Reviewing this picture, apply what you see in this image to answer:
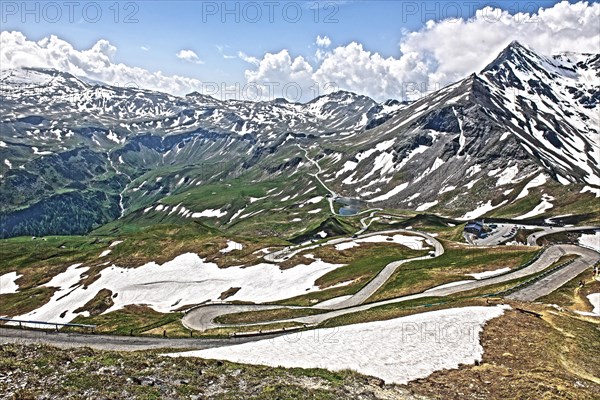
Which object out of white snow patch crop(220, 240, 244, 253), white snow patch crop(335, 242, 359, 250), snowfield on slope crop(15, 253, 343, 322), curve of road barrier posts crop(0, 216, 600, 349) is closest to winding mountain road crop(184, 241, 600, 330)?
curve of road barrier posts crop(0, 216, 600, 349)

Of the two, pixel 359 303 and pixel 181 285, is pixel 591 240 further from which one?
pixel 181 285

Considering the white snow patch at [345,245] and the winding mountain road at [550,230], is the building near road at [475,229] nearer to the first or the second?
the winding mountain road at [550,230]

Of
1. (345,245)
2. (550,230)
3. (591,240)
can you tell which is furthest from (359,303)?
(550,230)

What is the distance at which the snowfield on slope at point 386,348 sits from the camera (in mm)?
29438

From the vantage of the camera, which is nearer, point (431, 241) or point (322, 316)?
point (322, 316)

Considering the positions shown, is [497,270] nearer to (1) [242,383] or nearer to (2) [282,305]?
(2) [282,305]

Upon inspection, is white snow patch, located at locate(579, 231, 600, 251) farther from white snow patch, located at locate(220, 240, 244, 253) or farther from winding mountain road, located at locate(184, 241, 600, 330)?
white snow patch, located at locate(220, 240, 244, 253)

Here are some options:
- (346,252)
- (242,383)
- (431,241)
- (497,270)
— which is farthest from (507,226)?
(242,383)

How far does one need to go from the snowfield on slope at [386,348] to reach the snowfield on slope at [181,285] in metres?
48.9

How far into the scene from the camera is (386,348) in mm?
32594

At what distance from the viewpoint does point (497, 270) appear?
72.7 meters

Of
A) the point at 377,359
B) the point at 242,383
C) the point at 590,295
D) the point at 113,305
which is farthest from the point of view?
the point at 113,305

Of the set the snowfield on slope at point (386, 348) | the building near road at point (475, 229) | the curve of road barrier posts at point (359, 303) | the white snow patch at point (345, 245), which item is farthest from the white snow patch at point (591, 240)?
the snowfield on slope at point (386, 348)

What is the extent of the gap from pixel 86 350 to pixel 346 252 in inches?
3624
